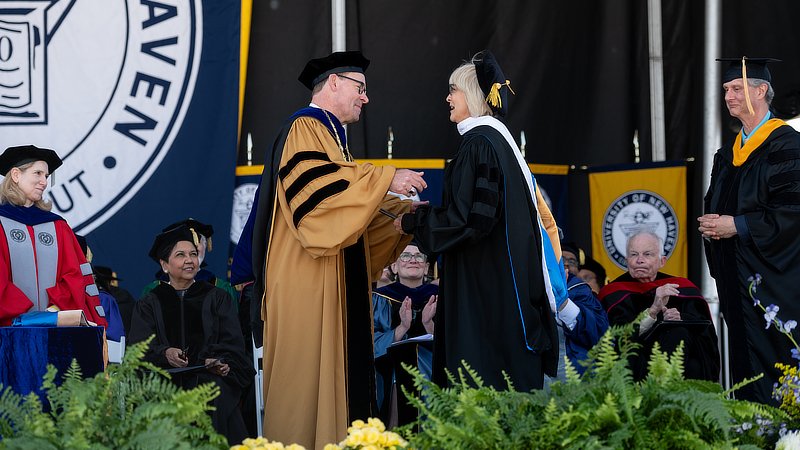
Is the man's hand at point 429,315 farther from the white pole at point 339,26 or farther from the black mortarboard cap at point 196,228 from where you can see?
the white pole at point 339,26

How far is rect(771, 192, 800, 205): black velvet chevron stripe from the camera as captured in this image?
137 inches

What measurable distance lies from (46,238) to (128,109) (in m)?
2.09

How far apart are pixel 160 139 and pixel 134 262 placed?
3.17 feet

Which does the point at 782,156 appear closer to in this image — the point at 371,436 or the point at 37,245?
the point at 371,436

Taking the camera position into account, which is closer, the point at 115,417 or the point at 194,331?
the point at 115,417

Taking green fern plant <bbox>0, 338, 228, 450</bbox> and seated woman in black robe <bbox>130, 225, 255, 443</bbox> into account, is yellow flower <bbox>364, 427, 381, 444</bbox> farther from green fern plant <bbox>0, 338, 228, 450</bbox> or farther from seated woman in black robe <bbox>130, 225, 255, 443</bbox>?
seated woman in black robe <bbox>130, 225, 255, 443</bbox>

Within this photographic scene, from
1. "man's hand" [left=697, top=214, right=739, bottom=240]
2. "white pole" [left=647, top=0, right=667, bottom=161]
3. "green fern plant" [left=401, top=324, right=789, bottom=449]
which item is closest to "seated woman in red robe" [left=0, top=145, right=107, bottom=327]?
"green fern plant" [left=401, top=324, right=789, bottom=449]

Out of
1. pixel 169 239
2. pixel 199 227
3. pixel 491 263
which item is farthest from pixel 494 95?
pixel 199 227

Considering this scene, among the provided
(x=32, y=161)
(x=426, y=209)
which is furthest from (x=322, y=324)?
(x=32, y=161)

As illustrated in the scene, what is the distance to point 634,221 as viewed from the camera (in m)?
5.88

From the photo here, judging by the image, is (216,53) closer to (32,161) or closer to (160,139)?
(160,139)

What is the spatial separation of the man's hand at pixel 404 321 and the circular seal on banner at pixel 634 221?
2.33 m

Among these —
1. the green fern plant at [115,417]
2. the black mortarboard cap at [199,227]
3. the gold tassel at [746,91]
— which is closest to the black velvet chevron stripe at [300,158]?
the green fern plant at [115,417]

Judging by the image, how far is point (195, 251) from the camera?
4805 mm
